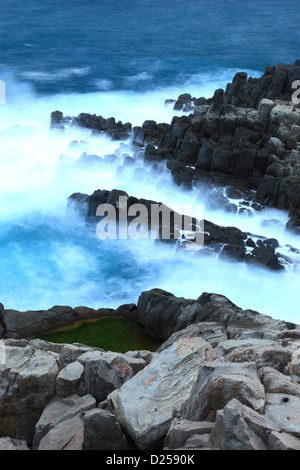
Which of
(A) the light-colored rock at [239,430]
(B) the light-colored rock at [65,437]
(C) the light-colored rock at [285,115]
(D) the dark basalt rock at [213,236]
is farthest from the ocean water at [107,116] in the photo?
(A) the light-colored rock at [239,430]

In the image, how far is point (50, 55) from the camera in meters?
63.9

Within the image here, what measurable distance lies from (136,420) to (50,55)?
198 ft

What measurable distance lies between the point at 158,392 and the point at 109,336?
9.04 meters

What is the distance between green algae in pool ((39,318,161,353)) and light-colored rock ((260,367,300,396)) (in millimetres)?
8597

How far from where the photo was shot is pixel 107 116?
146 ft

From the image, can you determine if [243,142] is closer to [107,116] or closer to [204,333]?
[107,116]

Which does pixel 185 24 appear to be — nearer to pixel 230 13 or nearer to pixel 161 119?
pixel 230 13

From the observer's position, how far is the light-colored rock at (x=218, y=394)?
29.8ft

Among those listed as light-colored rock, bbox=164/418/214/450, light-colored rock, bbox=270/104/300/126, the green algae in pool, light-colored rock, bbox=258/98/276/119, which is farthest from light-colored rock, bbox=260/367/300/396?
light-colored rock, bbox=258/98/276/119

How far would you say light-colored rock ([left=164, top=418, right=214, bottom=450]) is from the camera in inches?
344

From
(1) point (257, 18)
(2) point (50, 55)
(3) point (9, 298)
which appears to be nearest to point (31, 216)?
(3) point (9, 298)

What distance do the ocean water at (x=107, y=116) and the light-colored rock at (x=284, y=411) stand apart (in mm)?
12836

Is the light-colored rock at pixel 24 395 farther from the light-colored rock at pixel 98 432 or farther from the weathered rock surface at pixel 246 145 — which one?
the weathered rock surface at pixel 246 145

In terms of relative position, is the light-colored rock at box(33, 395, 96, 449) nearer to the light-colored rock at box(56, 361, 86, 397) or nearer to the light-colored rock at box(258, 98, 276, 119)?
the light-colored rock at box(56, 361, 86, 397)
